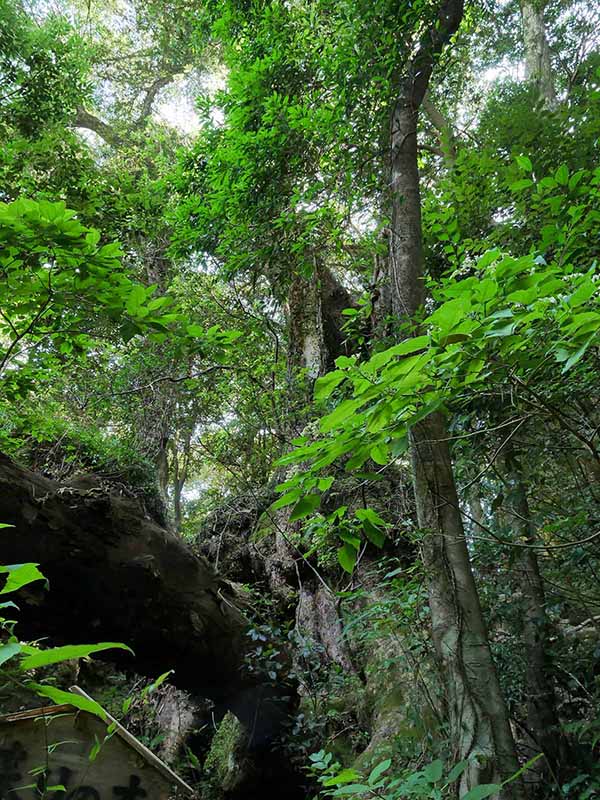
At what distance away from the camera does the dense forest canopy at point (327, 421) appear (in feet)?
5.52

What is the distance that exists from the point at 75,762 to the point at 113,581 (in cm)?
207

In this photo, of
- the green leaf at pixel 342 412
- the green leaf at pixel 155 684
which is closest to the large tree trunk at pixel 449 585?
the green leaf at pixel 342 412

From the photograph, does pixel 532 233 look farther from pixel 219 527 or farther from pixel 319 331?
pixel 219 527

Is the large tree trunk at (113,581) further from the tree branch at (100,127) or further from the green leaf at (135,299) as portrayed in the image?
the tree branch at (100,127)

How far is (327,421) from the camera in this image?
1364mm

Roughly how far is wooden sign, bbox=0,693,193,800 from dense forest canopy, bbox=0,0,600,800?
0.05 meters

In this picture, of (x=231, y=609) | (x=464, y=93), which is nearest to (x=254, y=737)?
(x=231, y=609)

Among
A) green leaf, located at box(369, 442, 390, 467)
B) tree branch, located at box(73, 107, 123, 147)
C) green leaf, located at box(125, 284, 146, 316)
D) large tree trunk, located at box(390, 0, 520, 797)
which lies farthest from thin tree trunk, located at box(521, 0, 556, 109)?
tree branch, located at box(73, 107, 123, 147)

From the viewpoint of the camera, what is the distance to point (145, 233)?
6.41 metres

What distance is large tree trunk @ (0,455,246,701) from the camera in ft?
10.2

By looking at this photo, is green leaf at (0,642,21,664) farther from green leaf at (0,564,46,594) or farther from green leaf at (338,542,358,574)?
green leaf at (338,542,358,574)

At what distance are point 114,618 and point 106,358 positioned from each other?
3360 millimetres

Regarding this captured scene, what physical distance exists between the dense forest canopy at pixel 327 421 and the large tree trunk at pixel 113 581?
0.07ft

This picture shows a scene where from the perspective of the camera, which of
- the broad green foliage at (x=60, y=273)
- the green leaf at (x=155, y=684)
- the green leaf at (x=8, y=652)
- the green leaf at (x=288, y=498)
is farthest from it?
the broad green foliage at (x=60, y=273)
